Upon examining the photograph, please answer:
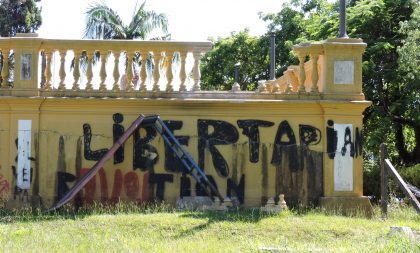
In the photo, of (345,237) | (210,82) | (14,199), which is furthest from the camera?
(210,82)

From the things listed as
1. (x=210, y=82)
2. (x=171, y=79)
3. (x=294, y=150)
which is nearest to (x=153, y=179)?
(x=171, y=79)

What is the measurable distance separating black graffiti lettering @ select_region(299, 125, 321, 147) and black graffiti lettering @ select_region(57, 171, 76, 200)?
14.1 feet

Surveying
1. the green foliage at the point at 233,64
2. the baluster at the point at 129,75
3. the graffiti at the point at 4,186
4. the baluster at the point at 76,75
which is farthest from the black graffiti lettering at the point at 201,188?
the green foliage at the point at 233,64

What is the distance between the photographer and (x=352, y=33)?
2128cm

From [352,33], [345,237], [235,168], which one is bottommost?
[345,237]

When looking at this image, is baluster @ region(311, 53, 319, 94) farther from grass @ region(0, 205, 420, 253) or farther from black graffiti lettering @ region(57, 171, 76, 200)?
black graffiti lettering @ region(57, 171, 76, 200)

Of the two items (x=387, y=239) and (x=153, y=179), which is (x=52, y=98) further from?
(x=387, y=239)

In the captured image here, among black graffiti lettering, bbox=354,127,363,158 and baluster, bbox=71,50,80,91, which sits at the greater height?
baluster, bbox=71,50,80,91

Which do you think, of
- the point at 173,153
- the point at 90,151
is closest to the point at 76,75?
the point at 90,151

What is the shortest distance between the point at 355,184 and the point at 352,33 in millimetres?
9818

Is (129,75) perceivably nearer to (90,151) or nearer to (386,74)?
(90,151)

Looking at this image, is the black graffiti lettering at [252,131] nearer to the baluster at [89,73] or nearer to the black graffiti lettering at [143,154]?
the black graffiti lettering at [143,154]

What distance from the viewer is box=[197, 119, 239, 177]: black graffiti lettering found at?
1255 cm

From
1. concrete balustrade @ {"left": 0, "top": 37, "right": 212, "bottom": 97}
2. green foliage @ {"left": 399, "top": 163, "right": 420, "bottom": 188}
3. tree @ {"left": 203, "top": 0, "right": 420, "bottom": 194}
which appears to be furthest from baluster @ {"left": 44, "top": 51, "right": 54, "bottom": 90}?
tree @ {"left": 203, "top": 0, "right": 420, "bottom": 194}
